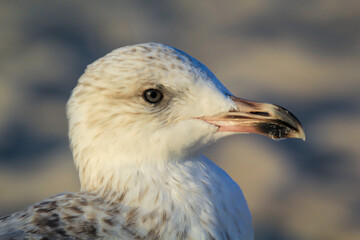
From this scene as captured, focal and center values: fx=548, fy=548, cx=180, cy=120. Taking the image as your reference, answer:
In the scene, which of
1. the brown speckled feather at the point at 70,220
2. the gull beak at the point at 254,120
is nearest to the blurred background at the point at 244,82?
the gull beak at the point at 254,120

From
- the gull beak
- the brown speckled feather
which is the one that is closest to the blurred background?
the gull beak

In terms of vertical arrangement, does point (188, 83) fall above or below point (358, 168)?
above

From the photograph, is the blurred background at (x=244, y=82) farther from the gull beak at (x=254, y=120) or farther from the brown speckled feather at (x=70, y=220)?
the brown speckled feather at (x=70, y=220)

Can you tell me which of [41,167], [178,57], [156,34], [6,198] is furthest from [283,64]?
[178,57]

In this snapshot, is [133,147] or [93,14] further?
[93,14]

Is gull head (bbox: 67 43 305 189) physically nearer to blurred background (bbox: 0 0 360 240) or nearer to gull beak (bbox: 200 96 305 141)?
gull beak (bbox: 200 96 305 141)

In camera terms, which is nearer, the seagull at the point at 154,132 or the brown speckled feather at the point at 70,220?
Answer: the brown speckled feather at the point at 70,220

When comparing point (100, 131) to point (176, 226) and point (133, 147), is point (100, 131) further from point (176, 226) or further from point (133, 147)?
point (176, 226)

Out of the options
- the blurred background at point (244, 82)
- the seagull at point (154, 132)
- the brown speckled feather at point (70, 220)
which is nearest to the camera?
the brown speckled feather at point (70, 220)

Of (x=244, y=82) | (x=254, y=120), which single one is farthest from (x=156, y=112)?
(x=244, y=82)
